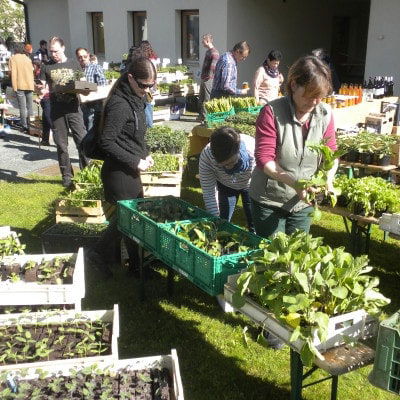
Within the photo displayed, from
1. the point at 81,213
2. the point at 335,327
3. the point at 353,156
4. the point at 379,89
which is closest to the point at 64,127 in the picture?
the point at 81,213

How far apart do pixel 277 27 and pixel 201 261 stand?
13.8 meters

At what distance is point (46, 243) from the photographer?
4.86 m

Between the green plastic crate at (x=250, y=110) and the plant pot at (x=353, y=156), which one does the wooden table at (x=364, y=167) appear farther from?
the green plastic crate at (x=250, y=110)

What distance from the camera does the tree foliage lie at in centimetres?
3406

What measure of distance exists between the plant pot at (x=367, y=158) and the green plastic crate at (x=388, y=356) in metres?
3.55

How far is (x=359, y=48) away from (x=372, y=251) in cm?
1550

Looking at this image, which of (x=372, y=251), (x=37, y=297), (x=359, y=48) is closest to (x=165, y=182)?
(x=372, y=251)

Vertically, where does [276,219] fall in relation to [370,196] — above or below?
above

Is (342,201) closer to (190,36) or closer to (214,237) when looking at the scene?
(214,237)

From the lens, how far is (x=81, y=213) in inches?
205

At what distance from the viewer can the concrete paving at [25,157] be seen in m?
8.16

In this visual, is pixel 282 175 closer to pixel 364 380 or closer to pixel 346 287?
pixel 346 287

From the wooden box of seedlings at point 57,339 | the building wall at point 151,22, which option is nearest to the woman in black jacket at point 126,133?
the wooden box of seedlings at point 57,339

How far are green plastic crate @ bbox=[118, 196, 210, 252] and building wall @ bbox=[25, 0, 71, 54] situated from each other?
17157mm
